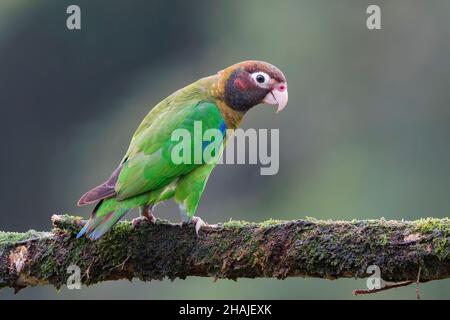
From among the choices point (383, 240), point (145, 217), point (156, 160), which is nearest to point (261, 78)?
point (156, 160)

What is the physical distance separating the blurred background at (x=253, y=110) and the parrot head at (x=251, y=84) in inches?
585

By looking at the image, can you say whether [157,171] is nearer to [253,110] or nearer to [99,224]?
[99,224]

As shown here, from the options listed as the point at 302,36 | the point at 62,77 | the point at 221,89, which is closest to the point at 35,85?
the point at 62,77

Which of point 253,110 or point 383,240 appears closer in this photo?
point 383,240

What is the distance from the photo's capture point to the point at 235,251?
27.6ft

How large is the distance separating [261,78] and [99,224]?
2.37 m

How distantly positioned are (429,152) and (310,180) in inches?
142

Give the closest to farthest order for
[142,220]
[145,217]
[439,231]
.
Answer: [439,231] → [142,220] → [145,217]

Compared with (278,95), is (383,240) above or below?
below

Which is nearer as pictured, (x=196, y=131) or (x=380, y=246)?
(x=380, y=246)

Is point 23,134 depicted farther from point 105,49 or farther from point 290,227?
point 290,227

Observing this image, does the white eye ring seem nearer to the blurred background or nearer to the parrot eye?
the parrot eye

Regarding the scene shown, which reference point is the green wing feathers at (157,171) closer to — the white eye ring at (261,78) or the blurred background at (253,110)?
the white eye ring at (261,78)

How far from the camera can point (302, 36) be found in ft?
114
